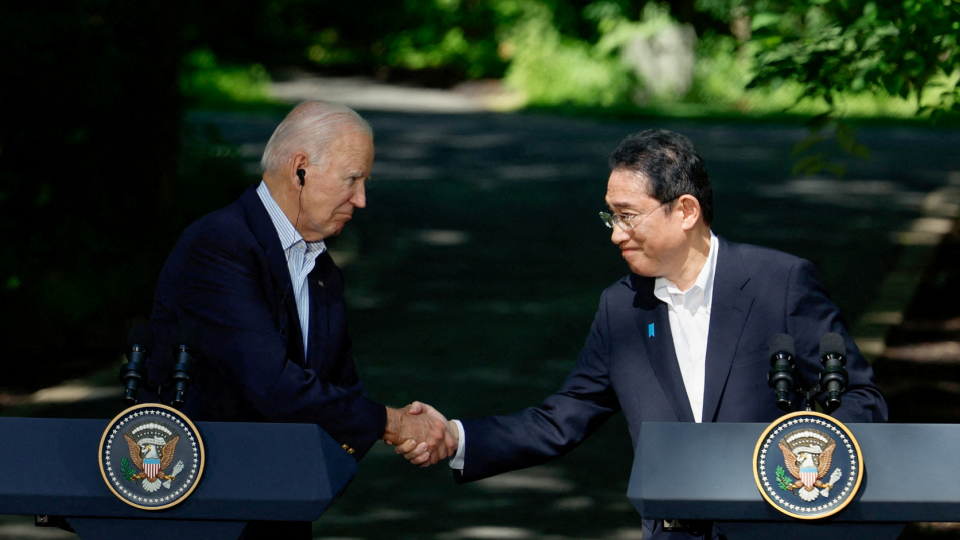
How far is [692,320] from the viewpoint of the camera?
3.77 metres

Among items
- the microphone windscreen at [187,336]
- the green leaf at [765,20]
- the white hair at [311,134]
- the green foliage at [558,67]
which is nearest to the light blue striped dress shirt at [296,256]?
the white hair at [311,134]

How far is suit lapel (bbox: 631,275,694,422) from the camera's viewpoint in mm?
3656

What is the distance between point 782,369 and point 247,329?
145cm

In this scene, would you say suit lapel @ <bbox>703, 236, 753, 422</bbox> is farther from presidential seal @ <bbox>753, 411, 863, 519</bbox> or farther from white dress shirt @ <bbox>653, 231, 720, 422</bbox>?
presidential seal @ <bbox>753, 411, 863, 519</bbox>

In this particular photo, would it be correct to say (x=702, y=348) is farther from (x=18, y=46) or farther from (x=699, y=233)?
(x=18, y=46)

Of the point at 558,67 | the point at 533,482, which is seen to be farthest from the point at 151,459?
the point at 558,67

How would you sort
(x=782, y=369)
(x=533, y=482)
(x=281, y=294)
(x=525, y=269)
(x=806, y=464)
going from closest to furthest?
(x=806, y=464), (x=782, y=369), (x=281, y=294), (x=533, y=482), (x=525, y=269)

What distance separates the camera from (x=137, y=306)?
9273mm

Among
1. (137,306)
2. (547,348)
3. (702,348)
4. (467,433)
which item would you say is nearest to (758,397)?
(702,348)

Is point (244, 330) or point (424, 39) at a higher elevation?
point (424, 39)

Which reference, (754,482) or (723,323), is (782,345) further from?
(723,323)

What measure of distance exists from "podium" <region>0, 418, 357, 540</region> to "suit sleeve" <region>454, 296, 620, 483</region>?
1.12m

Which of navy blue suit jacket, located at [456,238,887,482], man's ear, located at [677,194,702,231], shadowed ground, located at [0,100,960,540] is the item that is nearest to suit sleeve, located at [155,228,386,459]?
navy blue suit jacket, located at [456,238,887,482]

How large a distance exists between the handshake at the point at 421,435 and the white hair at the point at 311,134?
3.03ft
